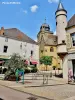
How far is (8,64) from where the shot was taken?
1706 centimetres

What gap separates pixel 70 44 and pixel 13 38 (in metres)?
18.8

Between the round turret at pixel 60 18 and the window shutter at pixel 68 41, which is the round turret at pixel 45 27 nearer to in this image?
the round turret at pixel 60 18

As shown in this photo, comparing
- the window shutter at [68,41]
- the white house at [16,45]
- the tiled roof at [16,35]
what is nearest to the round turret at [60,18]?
the white house at [16,45]

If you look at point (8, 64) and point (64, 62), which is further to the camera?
point (64, 62)

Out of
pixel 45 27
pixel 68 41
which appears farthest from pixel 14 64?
pixel 45 27

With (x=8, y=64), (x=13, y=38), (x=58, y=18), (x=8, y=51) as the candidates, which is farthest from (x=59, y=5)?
(x=8, y=64)

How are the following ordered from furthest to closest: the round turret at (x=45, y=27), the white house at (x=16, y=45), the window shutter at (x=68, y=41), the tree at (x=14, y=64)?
the round turret at (x=45, y=27), the white house at (x=16, y=45), the window shutter at (x=68, y=41), the tree at (x=14, y=64)

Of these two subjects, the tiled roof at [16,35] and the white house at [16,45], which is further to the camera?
the tiled roof at [16,35]

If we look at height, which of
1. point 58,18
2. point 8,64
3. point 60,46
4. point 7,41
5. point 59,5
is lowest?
point 8,64

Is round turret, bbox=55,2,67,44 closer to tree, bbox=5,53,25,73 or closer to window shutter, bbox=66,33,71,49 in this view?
window shutter, bbox=66,33,71,49

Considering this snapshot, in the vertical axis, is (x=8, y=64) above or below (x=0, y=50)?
below

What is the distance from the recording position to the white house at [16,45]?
32.6 m

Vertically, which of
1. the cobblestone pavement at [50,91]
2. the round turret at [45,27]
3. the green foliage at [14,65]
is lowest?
the cobblestone pavement at [50,91]

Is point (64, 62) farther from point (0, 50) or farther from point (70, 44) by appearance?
point (0, 50)
